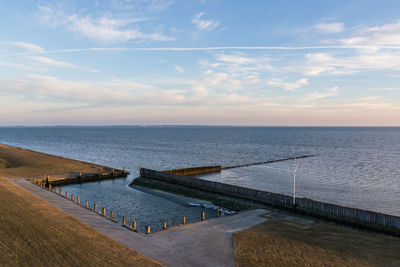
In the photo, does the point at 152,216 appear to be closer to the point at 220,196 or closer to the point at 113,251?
the point at 220,196

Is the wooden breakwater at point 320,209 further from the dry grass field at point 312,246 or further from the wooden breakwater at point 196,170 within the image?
the wooden breakwater at point 196,170

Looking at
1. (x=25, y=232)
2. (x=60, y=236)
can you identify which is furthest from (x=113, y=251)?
(x=25, y=232)

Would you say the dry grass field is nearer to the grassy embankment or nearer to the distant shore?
the distant shore

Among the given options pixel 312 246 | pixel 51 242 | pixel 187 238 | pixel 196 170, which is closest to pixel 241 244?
pixel 187 238

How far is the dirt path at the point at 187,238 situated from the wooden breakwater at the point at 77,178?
17704mm

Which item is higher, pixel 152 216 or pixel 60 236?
pixel 60 236

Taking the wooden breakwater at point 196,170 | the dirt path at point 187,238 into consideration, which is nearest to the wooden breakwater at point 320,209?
the dirt path at point 187,238

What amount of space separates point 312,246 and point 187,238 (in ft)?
27.3

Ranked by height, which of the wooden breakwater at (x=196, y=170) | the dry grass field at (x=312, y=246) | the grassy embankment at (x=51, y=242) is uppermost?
the grassy embankment at (x=51, y=242)

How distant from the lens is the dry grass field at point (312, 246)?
16.0 metres

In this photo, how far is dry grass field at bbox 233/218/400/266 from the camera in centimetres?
1603

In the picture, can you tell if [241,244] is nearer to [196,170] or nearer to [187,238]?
[187,238]

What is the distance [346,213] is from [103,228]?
19581 mm

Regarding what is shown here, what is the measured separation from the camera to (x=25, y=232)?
19.0 metres
